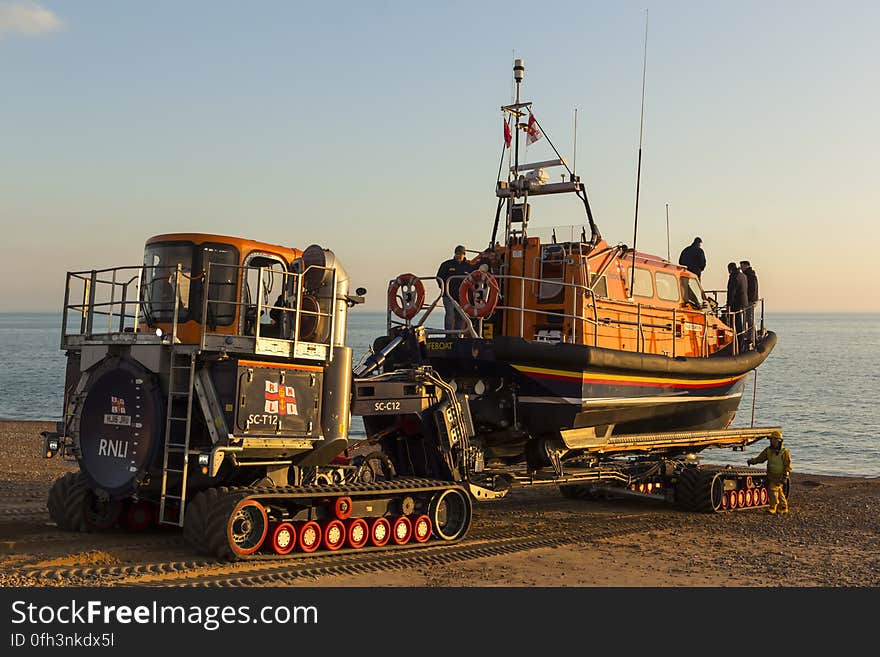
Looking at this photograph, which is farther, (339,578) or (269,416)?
(269,416)

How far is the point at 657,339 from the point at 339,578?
7967mm

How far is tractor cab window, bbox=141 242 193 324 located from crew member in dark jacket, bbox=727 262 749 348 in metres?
10.5

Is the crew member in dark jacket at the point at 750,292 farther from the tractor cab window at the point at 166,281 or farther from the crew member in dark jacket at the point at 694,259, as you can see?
the tractor cab window at the point at 166,281

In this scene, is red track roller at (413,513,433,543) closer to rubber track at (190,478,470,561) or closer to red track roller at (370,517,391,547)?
red track roller at (370,517,391,547)

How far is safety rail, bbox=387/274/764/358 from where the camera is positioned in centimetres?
1343

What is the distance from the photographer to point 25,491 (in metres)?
15.6

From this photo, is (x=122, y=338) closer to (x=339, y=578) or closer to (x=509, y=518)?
(x=339, y=578)

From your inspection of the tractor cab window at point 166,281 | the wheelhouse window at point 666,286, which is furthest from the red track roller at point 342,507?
the wheelhouse window at point 666,286

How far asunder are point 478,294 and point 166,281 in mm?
4410

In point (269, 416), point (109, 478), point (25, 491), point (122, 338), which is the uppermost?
point (122, 338)

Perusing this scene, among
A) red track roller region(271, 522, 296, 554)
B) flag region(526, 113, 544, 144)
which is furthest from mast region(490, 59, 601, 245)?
red track roller region(271, 522, 296, 554)
